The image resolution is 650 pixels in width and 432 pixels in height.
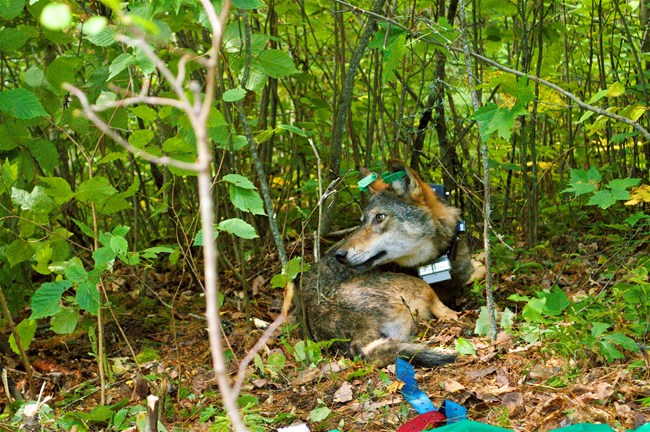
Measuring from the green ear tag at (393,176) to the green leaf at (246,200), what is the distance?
1652mm

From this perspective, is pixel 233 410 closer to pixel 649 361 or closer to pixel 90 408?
pixel 649 361

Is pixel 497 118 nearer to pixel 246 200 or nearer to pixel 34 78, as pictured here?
pixel 246 200

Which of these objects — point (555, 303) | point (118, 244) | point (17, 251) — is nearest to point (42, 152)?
point (17, 251)

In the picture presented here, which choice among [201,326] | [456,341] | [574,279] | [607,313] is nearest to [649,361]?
[607,313]

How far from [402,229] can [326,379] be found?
173cm

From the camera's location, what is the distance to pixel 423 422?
3.37 meters

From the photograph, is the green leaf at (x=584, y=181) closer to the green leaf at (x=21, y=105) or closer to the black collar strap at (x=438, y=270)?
the black collar strap at (x=438, y=270)

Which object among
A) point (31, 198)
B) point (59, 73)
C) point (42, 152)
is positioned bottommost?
point (31, 198)

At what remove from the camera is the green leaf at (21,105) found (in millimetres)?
3857

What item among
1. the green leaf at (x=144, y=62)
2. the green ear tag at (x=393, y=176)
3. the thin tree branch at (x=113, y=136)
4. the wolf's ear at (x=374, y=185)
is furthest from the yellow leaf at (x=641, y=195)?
the thin tree branch at (x=113, y=136)

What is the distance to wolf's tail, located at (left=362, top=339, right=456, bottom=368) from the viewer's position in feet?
14.1

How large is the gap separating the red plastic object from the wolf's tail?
0.73 meters

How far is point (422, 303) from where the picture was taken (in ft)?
17.5

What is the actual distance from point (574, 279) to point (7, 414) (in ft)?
13.5
